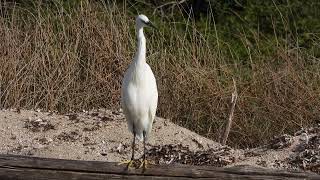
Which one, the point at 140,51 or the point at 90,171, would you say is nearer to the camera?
the point at 90,171

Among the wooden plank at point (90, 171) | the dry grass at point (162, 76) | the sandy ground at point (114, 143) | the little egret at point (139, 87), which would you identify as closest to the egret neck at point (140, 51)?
the little egret at point (139, 87)

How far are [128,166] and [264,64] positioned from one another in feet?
13.6

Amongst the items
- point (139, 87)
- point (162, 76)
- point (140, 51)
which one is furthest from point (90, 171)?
point (162, 76)

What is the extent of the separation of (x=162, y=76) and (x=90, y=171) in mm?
3803

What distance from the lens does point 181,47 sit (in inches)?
313

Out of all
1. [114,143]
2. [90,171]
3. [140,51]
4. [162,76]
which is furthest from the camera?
[162,76]

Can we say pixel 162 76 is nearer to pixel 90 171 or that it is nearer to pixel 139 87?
pixel 139 87

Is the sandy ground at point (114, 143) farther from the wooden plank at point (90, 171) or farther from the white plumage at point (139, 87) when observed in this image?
the wooden plank at point (90, 171)

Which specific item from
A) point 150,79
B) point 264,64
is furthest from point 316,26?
Result: point 150,79

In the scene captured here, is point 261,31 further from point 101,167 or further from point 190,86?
point 101,167

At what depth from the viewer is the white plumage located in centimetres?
436

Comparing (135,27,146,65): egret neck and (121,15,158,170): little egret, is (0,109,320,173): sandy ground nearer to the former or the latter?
(121,15,158,170): little egret

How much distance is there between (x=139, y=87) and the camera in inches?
174

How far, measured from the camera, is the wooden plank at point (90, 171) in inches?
156
